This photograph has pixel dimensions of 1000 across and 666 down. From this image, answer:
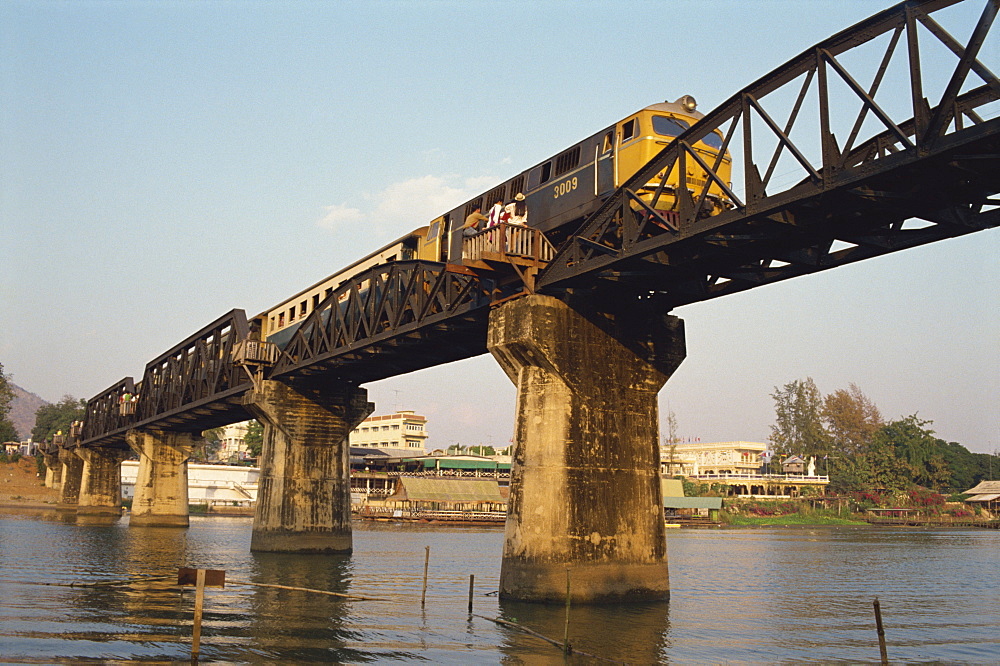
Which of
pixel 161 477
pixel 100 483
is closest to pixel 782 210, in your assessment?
pixel 161 477

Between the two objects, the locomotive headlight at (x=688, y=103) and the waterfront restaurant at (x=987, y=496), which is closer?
the locomotive headlight at (x=688, y=103)

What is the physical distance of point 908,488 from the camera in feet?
490

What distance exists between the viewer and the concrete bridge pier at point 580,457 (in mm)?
26172

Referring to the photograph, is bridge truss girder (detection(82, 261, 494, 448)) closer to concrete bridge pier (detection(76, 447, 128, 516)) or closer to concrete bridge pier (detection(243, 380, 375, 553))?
concrete bridge pier (detection(243, 380, 375, 553))

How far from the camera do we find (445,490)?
119m

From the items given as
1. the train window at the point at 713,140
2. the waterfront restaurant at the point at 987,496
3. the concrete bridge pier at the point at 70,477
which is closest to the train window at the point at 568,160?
the train window at the point at 713,140

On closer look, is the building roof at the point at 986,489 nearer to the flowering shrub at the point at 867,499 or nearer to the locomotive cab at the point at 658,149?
the flowering shrub at the point at 867,499

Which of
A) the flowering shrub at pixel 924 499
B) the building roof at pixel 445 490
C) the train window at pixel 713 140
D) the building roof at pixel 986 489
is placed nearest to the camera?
the train window at pixel 713 140

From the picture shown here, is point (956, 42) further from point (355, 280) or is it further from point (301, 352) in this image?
point (301, 352)

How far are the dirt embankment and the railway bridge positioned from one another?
327 ft

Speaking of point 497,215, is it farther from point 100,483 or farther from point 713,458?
point 713,458

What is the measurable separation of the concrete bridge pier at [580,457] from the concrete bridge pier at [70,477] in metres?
101

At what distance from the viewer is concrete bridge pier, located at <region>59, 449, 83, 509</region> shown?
112 metres

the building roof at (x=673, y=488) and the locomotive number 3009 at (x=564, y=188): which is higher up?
the locomotive number 3009 at (x=564, y=188)
